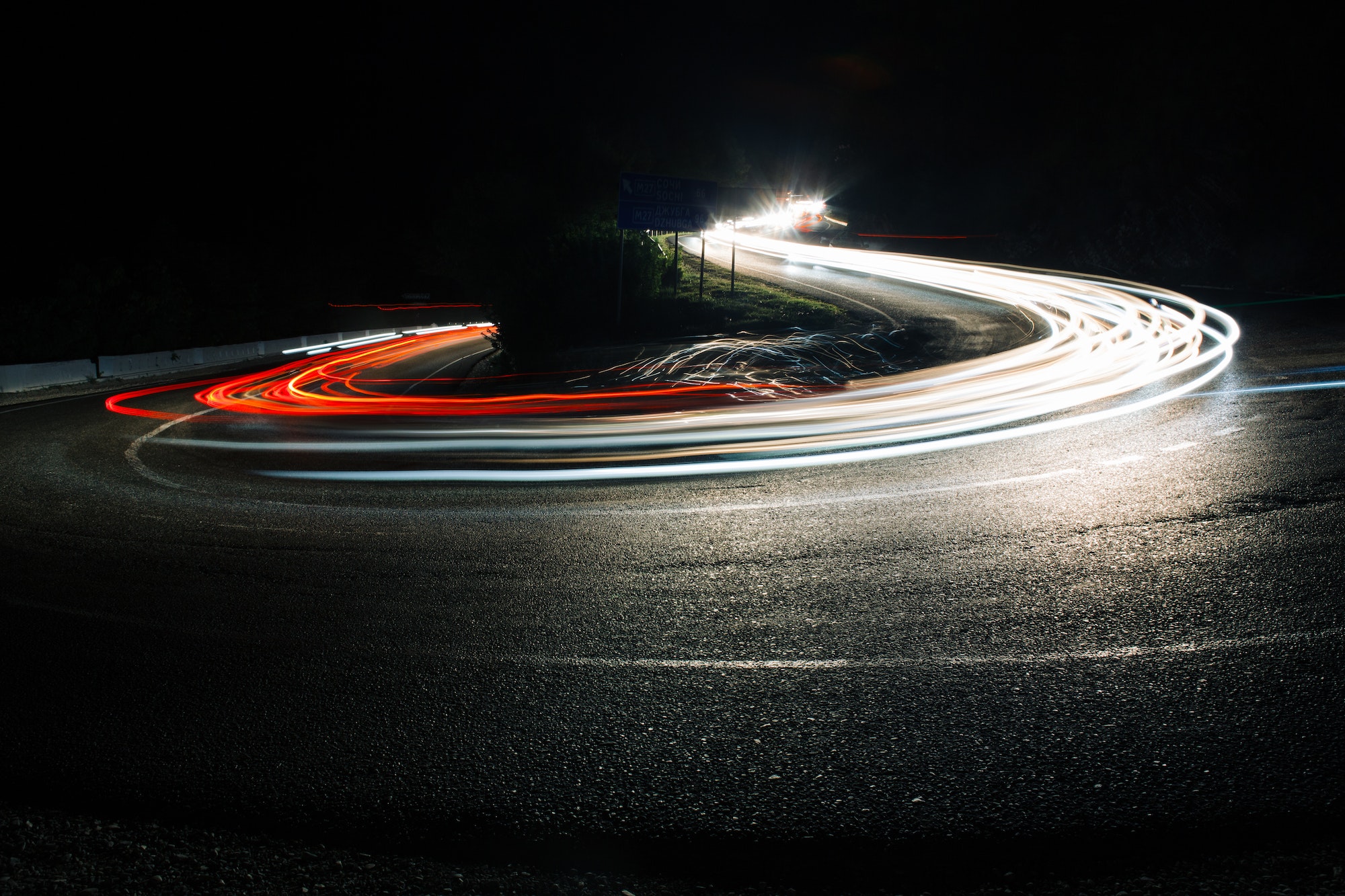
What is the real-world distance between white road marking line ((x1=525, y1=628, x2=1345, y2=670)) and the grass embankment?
58.3 feet

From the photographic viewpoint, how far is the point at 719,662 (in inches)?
154

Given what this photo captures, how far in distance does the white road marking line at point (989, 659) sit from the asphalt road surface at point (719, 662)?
0.07 ft

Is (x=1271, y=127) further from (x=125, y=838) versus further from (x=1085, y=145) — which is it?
(x=125, y=838)

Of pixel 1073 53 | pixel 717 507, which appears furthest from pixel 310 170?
pixel 717 507

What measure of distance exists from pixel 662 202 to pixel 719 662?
70.5 ft

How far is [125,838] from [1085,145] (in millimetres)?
45767

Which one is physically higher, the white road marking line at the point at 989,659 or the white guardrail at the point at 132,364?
the white guardrail at the point at 132,364

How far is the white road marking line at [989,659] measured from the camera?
379cm

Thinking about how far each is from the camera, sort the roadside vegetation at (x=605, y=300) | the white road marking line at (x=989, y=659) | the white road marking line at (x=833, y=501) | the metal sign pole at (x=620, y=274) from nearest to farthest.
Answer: the white road marking line at (x=989, y=659) → the white road marking line at (x=833, y=501) → the metal sign pole at (x=620, y=274) → the roadside vegetation at (x=605, y=300)

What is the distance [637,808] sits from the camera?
2.86m

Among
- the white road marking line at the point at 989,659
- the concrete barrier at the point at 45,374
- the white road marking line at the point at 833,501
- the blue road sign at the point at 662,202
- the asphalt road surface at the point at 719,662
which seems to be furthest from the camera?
the blue road sign at the point at 662,202

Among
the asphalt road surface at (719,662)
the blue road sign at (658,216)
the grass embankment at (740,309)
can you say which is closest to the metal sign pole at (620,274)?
the blue road sign at (658,216)

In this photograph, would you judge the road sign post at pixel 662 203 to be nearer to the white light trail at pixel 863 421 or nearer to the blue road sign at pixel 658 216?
the blue road sign at pixel 658 216

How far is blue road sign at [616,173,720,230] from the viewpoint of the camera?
76.5 ft
